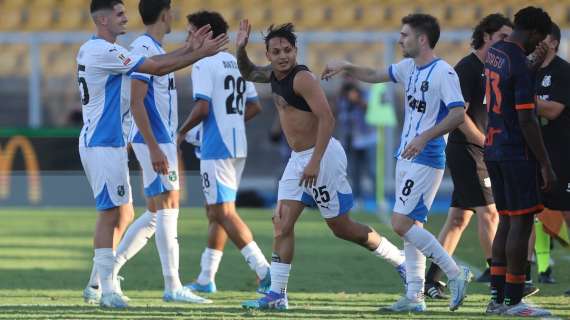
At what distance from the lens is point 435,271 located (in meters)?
9.24

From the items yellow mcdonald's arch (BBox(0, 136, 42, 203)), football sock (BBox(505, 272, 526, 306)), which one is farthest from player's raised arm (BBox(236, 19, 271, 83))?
yellow mcdonald's arch (BBox(0, 136, 42, 203))

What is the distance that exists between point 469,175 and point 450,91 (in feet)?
5.34

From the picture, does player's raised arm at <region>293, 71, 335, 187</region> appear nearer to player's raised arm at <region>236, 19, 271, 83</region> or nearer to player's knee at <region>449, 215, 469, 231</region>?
player's raised arm at <region>236, 19, 271, 83</region>

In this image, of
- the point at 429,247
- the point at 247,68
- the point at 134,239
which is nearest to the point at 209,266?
the point at 134,239

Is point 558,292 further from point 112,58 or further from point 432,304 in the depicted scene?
point 112,58

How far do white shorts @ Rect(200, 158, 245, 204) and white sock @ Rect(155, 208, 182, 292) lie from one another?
85 cm

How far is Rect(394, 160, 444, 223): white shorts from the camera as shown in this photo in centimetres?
816

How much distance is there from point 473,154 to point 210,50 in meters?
2.63

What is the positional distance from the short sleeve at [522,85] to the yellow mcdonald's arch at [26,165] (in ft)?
42.5

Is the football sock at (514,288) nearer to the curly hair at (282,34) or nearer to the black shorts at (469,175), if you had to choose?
the black shorts at (469,175)

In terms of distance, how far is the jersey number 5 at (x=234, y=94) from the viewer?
9867 mm

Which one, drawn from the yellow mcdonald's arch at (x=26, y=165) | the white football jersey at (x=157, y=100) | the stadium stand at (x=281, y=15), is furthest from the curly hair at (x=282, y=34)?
the stadium stand at (x=281, y=15)

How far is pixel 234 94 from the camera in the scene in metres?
9.91

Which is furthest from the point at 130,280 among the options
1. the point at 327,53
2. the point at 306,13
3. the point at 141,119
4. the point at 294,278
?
the point at 306,13
